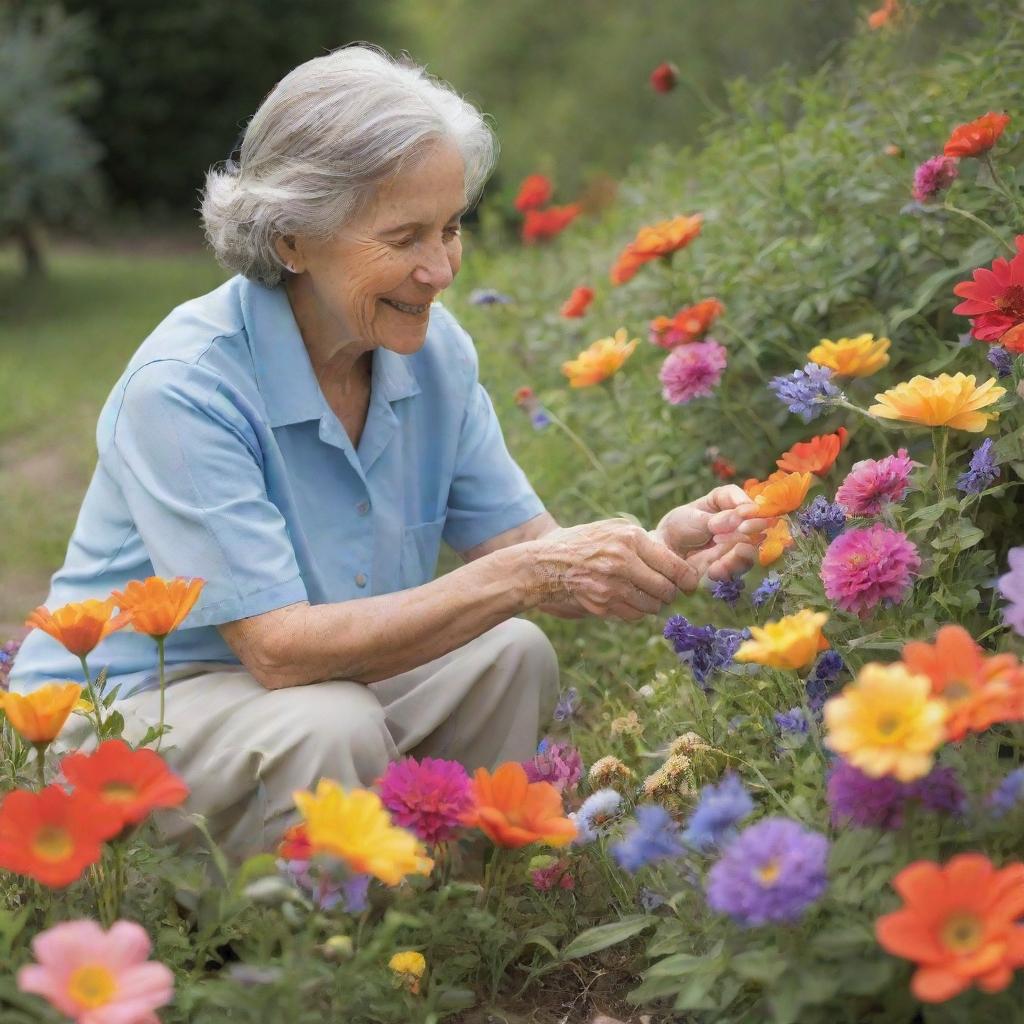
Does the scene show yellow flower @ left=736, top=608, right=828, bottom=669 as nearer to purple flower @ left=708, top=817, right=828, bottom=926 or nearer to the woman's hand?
purple flower @ left=708, top=817, right=828, bottom=926

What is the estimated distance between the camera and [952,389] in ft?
5.67

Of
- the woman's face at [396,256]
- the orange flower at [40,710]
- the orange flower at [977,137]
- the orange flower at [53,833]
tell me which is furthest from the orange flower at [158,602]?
the orange flower at [977,137]

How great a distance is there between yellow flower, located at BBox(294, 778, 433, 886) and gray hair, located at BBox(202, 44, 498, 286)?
1023mm

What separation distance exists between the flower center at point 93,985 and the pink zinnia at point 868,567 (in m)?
0.92

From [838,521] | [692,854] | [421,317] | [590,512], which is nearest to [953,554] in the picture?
[838,521]

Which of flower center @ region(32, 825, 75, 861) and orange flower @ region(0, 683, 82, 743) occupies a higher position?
orange flower @ region(0, 683, 82, 743)

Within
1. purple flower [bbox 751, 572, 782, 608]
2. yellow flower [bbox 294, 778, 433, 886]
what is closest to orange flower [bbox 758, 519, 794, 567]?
purple flower [bbox 751, 572, 782, 608]

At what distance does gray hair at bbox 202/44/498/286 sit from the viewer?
206 centimetres

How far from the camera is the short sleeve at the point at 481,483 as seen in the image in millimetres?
2488

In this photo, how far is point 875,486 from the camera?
5.87 ft

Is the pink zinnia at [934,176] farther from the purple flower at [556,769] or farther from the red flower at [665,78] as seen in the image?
the red flower at [665,78]

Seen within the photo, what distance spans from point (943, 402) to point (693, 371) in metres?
0.92

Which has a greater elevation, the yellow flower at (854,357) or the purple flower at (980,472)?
the yellow flower at (854,357)

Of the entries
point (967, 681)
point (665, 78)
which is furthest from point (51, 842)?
point (665, 78)
